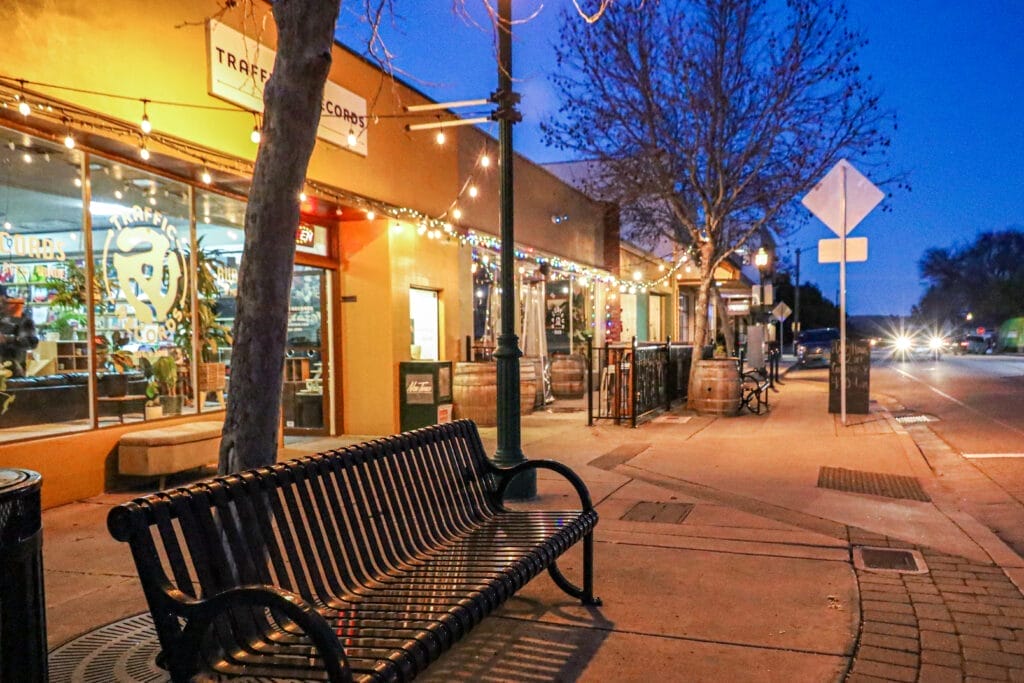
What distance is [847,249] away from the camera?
1155cm

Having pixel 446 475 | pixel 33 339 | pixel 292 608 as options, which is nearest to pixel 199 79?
pixel 33 339

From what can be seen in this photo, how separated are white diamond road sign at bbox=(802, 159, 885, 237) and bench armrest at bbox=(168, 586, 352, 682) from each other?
10.3 metres

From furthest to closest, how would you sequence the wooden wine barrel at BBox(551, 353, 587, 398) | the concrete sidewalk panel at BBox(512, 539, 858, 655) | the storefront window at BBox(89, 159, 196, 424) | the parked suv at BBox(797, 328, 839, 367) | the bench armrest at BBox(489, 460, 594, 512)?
the parked suv at BBox(797, 328, 839, 367), the wooden wine barrel at BBox(551, 353, 587, 398), the storefront window at BBox(89, 159, 196, 424), the bench armrest at BBox(489, 460, 594, 512), the concrete sidewalk panel at BBox(512, 539, 858, 655)

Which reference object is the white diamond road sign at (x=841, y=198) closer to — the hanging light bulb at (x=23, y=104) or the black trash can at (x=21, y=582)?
the hanging light bulb at (x=23, y=104)

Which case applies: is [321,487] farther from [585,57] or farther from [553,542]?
[585,57]

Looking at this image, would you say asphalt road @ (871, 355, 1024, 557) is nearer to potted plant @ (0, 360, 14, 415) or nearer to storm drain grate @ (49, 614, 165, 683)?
storm drain grate @ (49, 614, 165, 683)

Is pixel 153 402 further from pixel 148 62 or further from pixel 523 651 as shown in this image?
pixel 523 651

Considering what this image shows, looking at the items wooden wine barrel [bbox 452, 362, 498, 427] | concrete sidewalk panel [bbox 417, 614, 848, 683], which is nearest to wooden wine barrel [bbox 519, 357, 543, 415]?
wooden wine barrel [bbox 452, 362, 498, 427]

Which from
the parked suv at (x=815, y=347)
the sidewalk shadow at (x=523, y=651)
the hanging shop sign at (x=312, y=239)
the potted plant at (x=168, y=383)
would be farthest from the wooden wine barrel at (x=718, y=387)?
the parked suv at (x=815, y=347)

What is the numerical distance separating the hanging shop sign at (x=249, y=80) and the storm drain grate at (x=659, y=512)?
5338 mm

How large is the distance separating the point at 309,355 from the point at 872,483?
308 inches

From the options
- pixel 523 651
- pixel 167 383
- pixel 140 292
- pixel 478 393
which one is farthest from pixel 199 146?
pixel 523 651

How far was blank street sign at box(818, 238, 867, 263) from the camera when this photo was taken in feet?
37.3

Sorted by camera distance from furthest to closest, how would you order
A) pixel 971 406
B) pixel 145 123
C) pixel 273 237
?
pixel 971 406 → pixel 145 123 → pixel 273 237
